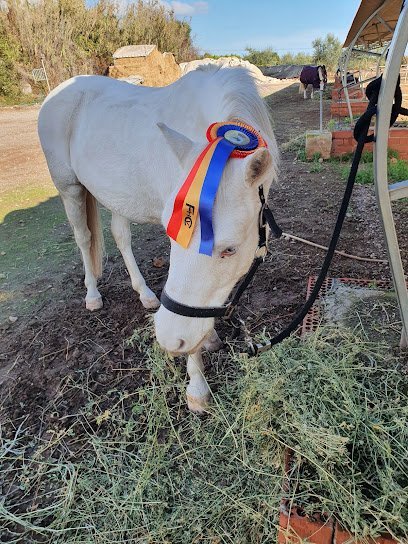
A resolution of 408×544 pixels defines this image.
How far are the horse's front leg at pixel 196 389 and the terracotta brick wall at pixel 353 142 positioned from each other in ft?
17.2

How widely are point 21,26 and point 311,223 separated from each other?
2294 centimetres

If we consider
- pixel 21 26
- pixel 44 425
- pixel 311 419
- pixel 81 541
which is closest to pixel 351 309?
pixel 311 419

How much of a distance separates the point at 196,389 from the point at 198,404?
0.26 feet

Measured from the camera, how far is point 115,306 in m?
3.18

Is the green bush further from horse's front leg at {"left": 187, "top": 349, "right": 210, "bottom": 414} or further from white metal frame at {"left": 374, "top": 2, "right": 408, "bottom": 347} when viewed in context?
white metal frame at {"left": 374, "top": 2, "right": 408, "bottom": 347}

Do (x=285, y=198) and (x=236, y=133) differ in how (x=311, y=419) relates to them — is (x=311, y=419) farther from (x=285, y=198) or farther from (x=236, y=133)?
(x=285, y=198)

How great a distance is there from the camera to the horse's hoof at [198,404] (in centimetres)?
204

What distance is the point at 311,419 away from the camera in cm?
141

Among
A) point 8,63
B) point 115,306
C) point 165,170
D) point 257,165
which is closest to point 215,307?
point 257,165

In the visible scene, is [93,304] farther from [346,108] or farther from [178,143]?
[346,108]

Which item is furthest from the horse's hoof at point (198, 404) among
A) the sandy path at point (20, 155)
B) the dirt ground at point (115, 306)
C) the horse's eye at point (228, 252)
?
the sandy path at point (20, 155)

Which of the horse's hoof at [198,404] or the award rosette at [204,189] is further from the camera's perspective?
the horse's hoof at [198,404]

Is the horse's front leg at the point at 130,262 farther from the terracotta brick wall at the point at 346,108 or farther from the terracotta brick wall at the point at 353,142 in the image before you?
the terracotta brick wall at the point at 346,108

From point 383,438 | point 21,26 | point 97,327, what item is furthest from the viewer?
point 21,26
